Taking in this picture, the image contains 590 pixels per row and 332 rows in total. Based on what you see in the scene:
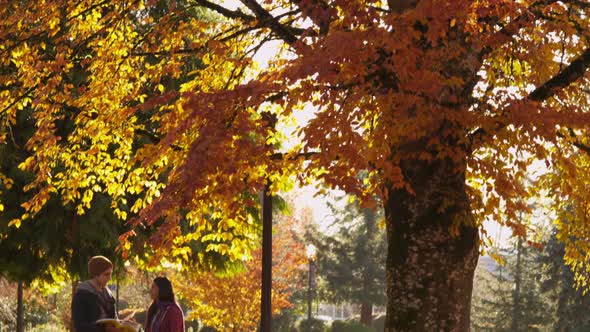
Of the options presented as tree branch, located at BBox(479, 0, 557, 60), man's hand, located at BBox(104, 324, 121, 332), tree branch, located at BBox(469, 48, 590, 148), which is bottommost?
man's hand, located at BBox(104, 324, 121, 332)

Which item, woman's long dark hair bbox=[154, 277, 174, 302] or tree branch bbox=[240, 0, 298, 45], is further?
tree branch bbox=[240, 0, 298, 45]

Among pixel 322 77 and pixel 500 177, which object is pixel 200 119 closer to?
pixel 322 77

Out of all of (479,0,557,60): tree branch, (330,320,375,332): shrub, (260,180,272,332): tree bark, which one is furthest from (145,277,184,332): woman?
(330,320,375,332): shrub

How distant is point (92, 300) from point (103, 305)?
167mm

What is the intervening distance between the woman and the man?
508mm

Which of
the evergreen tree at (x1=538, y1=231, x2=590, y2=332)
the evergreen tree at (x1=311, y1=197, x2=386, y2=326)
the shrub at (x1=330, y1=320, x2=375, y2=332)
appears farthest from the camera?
the evergreen tree at (x1=311, y1=197, x2=386, y2=326)

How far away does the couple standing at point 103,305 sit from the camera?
29.9 ft

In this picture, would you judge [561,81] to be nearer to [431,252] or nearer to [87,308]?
[431,252]

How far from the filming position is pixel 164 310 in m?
9.39

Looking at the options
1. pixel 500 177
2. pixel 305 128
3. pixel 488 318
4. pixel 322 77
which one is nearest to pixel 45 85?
pixel 305 128

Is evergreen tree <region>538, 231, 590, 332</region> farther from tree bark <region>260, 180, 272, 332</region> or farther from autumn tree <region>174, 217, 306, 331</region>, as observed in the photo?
tree bark <region>260, 180, 272, 332</region>

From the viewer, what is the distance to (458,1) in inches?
313

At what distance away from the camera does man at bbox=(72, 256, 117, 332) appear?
9094 millimetres

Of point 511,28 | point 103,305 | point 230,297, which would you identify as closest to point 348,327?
point 230,297
